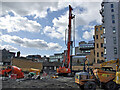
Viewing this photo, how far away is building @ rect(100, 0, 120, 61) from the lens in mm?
43594

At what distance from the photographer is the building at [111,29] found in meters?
43.6

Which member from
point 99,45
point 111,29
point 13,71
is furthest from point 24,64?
point 111,29

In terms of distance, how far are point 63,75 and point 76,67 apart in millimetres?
20394

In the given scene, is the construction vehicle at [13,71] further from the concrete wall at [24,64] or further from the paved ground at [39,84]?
the concrete wall at [24,64]

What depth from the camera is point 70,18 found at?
34.3 meters

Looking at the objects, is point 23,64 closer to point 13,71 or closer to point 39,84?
point 13,71

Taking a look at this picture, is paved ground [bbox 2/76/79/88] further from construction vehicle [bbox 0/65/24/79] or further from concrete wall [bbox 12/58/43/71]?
concrete wall [bbox 12/58/43/71]

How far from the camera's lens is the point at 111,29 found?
1794 inches

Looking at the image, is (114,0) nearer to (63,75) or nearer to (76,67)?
(76,67)

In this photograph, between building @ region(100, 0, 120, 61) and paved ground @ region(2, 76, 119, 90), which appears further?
building @ region(100, 0, 120, 61)

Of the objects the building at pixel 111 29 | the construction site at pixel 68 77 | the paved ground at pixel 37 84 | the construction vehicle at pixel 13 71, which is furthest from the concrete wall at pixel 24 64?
the building at pixel 111 29

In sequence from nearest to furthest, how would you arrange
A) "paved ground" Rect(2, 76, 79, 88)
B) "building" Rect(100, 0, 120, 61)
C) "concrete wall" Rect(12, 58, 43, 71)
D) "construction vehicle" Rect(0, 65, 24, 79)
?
"paved ground" Rect(2, 76, 79, 88)
"construction vehicle" Rect(0, 65, 24, 79)
"concrete wall" Rect(12, 58, 43, 71)
"building" Rect(100, 0, 120, 61)

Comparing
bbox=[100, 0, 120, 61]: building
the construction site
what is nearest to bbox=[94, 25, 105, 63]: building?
bbox=[100, 0, 120, 61]: building

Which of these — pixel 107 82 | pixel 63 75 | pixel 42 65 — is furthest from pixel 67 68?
pixel 42 65
